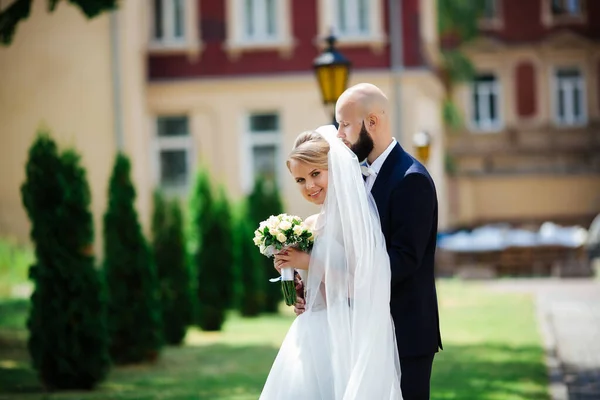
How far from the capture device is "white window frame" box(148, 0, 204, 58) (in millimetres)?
30938

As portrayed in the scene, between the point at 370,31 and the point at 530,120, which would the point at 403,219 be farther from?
the point at 530,120

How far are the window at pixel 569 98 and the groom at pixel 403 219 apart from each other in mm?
39192

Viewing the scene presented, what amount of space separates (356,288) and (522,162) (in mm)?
37998

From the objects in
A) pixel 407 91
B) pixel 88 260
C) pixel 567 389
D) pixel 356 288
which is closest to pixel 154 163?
pixel 407 91

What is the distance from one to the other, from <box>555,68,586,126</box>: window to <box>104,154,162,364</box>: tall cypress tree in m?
31.7

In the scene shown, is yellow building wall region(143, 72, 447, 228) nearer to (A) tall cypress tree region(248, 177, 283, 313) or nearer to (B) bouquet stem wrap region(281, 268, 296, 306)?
(A) tall cypress tree region(248, 177, 283, 313)

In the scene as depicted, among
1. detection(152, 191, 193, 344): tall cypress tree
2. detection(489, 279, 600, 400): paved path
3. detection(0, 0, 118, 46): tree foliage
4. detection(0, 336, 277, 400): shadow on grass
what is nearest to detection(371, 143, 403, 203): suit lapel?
detection(489, 279, 600, 400): paved path

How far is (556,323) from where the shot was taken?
58.8ft

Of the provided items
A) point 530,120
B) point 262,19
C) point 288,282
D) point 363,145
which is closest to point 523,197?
point 530,120

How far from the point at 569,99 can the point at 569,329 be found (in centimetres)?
2805

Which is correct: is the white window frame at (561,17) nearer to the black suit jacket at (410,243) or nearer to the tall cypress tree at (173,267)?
the tall cypress tree at (173,267)

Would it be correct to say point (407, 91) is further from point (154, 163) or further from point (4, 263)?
point (4, 263)

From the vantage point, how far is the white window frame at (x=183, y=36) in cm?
3094

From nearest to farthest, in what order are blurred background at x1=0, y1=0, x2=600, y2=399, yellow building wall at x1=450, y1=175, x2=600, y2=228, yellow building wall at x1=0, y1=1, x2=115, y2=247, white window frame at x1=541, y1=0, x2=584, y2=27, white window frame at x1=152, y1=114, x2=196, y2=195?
blurred background at x1=0, y1=0, x2=600, y2=399 → yellow building wall at x1=0, y1=1, x2=115, y2=247 → white window frame at x1=152, y1=114, x2=196, y2=195 → yellow building wall at x1=450, y1=175, x2=600, y2=228 → white window frame at x1=541, y1=0, x2=584, y2=27
